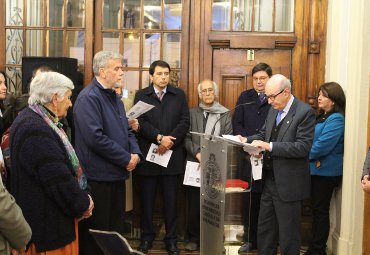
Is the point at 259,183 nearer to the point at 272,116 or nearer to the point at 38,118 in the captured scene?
the point at 272,116

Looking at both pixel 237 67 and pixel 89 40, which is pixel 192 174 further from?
pixel 89 40

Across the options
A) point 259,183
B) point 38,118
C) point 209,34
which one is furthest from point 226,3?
point 38,118

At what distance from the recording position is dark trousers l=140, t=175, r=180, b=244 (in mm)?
4816

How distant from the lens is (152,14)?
5312mm

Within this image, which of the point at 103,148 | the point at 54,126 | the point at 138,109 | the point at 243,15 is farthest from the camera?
the point at 243,15

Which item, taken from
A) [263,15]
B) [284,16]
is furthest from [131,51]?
[284,16]

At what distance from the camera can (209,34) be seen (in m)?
5.25

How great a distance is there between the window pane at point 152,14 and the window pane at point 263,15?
3.05 ft

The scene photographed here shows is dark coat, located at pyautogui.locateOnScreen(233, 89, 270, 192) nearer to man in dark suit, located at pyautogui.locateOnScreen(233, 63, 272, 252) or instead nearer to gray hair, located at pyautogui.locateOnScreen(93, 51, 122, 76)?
man in dark suit, located at pyautogui.locateOnScreen(233, 63, 272, 252)

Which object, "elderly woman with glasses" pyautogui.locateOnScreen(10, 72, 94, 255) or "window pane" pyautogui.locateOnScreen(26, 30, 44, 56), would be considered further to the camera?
"window pane" pyautogui.locateOnScreen(26, 30, 44, 56)

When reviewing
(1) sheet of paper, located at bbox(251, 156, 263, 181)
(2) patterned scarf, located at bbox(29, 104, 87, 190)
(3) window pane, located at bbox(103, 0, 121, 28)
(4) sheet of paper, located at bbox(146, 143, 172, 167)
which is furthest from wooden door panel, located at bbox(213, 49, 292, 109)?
(2) patterned scarf, located at bbox(29, 104, 87, 190)

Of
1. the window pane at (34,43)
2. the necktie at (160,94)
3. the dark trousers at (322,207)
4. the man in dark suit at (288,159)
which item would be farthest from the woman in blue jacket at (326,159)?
the window pane at (34,43)

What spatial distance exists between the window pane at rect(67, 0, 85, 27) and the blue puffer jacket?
247cm

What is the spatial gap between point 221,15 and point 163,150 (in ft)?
4.87
